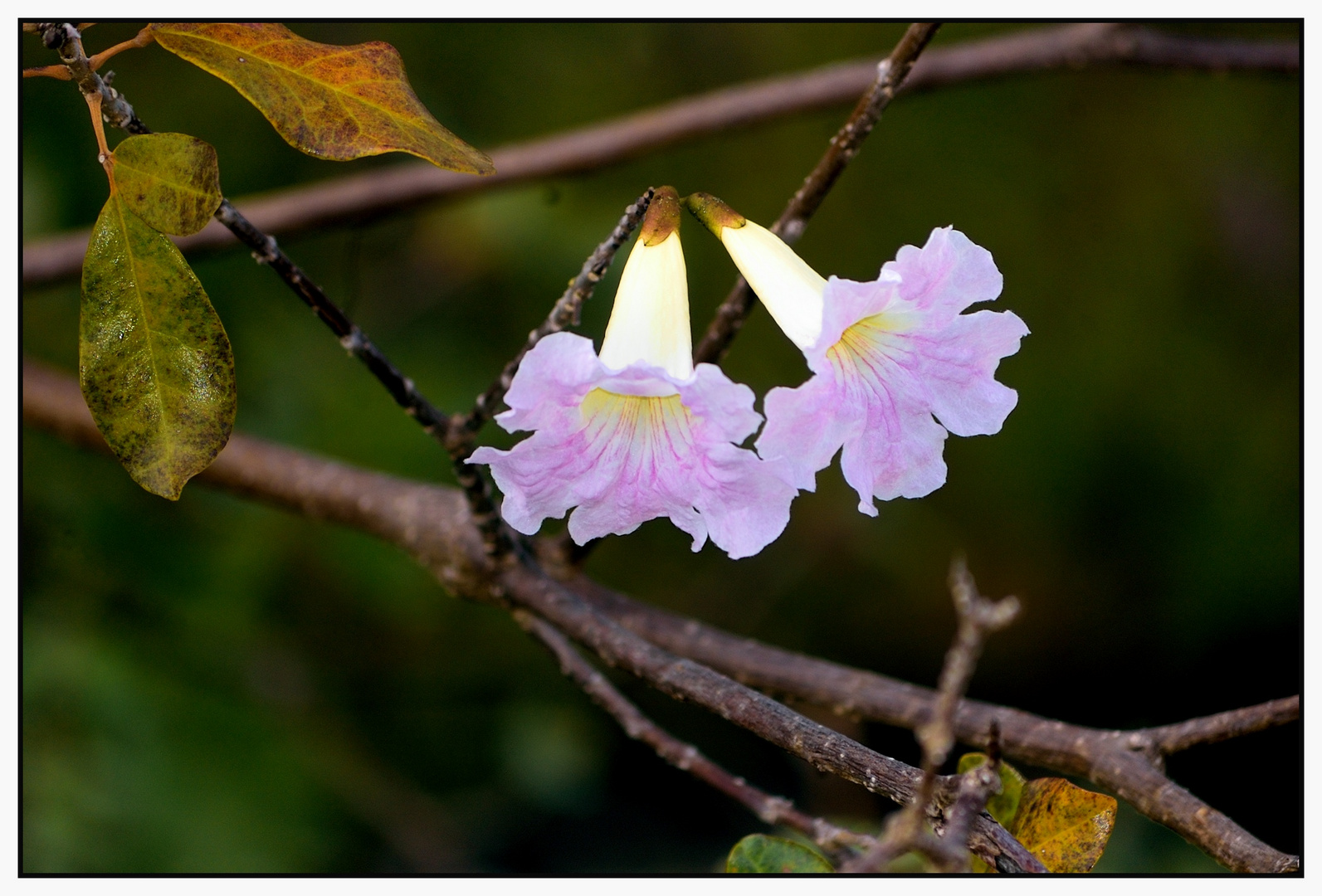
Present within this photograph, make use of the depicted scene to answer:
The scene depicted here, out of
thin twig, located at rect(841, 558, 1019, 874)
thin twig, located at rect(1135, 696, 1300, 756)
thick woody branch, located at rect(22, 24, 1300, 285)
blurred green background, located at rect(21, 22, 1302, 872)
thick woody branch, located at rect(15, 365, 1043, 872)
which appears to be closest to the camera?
thin twig, located at rect(841, 558, 1019, 874)

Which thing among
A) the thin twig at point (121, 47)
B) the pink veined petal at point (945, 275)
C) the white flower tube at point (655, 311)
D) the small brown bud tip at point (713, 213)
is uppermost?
the pink veined petal at point (945, 275)

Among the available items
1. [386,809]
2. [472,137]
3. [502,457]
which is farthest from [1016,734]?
[472,137]

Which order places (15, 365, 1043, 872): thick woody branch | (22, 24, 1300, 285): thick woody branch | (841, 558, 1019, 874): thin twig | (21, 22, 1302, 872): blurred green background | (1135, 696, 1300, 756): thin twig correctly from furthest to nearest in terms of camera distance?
1. (21, 22, 1302, 872): blurred green background
2. (22, 24, 1300, 285): thick woody branch
3. (1135, 696, 1300, 756): thin twig
4. (15, 365, 1043, 872): thick woody branch
5. (841, 558, 1019, 874): thin twig

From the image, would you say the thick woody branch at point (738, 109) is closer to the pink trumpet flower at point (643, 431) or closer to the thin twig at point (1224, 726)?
the pink trumpet flower at point (643, 431)

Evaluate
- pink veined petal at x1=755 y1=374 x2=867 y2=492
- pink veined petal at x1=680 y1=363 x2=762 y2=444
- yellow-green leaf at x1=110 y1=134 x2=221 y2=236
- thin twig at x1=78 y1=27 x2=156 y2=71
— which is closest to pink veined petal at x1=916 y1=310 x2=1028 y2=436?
pink veined petal at x1=755 y1=374 x2=867 y2=492

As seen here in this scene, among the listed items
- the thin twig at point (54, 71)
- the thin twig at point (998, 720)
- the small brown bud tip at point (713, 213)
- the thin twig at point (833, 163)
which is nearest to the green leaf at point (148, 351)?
the thin twig at point (54, 71)

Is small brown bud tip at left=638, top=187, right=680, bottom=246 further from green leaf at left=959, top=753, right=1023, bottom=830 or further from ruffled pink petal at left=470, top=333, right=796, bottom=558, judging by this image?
green leaf at left=959, top=753, right=1023, bottom=830
